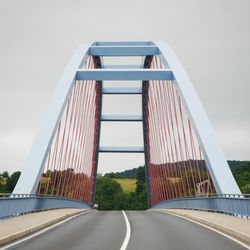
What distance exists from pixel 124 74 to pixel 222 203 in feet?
39.3

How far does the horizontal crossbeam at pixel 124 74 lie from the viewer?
29219mm

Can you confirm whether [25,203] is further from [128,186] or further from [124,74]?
[128,186]

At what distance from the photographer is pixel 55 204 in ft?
87.4

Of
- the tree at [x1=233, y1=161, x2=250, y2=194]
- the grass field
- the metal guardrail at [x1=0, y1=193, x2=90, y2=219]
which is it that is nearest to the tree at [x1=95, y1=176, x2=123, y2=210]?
the grass field

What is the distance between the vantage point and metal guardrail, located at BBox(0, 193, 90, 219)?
15.4 metres

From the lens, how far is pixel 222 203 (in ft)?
67.4

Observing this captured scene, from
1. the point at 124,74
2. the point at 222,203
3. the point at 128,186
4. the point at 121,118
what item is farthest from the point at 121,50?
the point at 128,186

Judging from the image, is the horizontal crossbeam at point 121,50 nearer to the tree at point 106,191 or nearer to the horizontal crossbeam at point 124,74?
the horizontal crossbeam at point 124,74

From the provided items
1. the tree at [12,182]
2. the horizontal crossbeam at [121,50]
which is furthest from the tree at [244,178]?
the horizontal crossbeam at [121,50]

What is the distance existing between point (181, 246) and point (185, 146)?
18.7 meters

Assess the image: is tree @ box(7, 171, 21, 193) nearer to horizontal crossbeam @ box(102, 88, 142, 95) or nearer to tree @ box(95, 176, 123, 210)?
tree @ box(95, 176, 123, 210)

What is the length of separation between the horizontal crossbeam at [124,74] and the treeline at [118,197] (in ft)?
302

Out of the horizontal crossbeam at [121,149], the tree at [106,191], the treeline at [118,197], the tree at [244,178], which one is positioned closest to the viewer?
the horizontal crossbeam at [121,149]

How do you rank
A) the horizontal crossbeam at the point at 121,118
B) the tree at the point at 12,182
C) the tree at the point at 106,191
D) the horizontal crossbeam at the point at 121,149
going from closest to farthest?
1. the horizontal crossbeam at the point at 121,118
2. the horizontal crossbeam at the point at 121,149
3. the tree at the point at 12,182
4. the tree at the point at 106,191
